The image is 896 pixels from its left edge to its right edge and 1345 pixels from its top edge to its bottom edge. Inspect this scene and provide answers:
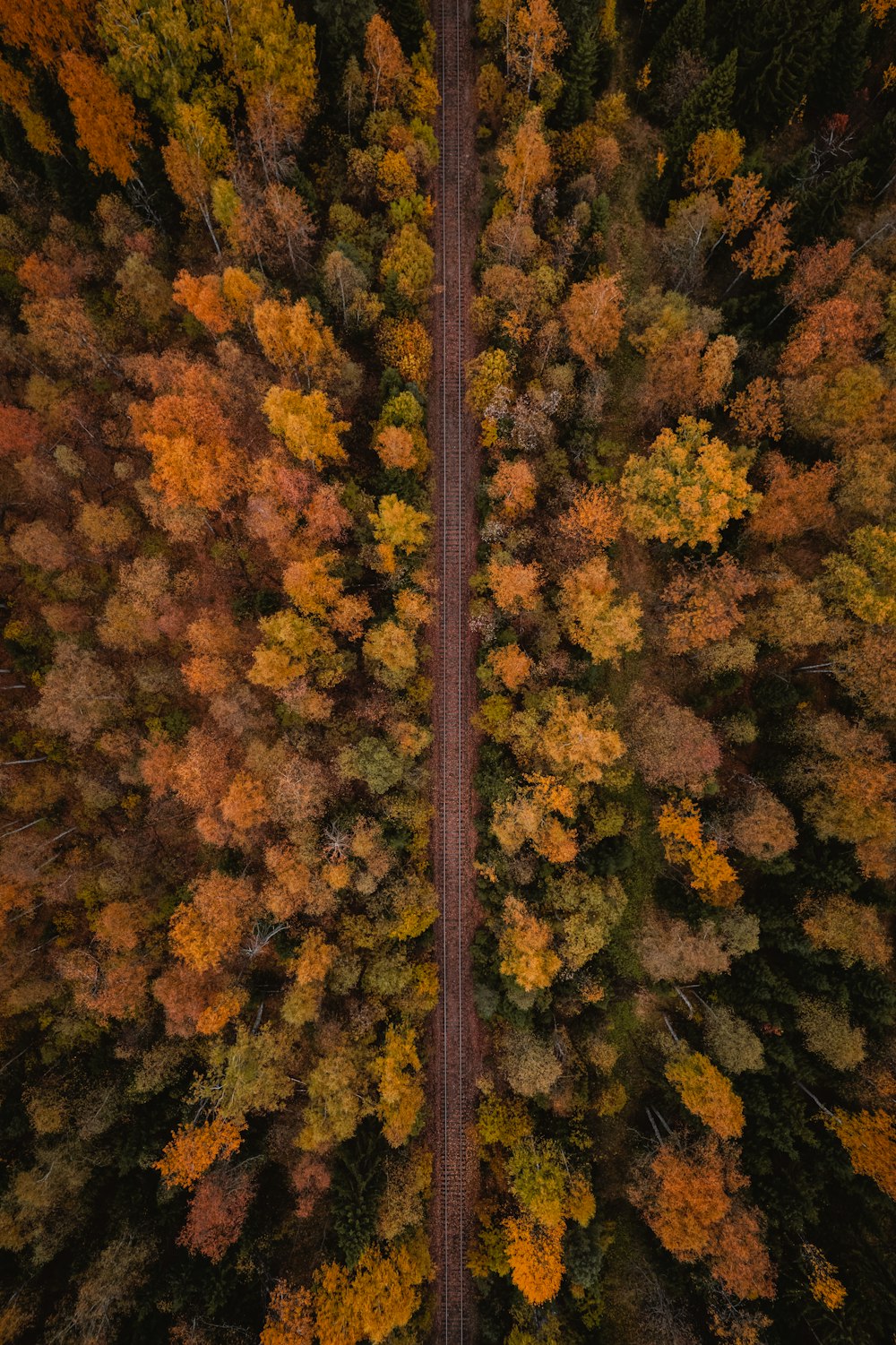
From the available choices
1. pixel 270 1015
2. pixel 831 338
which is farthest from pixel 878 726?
pixel 270 1015

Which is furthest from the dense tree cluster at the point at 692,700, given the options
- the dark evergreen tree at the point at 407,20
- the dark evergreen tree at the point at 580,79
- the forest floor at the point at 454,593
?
the dark evergreen tree at the point at 407,20

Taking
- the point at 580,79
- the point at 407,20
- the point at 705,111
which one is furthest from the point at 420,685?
the point at 407,20

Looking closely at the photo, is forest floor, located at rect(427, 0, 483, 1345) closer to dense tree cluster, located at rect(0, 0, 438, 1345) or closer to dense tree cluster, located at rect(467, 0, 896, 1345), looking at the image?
dense tree cluster, located at rect(467, 0, 896, 1345)

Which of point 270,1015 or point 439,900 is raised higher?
point 439,900

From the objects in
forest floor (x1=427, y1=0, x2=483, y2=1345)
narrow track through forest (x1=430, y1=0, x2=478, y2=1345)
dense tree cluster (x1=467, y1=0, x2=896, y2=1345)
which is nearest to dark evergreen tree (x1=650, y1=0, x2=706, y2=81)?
dense tree cluster (x1=467, y1=0, x2=896, y2=1345)

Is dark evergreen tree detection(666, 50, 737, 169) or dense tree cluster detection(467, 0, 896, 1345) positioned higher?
dark evergreen tree detection(666, 50, 737, 169)

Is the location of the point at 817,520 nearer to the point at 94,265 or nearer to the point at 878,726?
the point at 878,726
